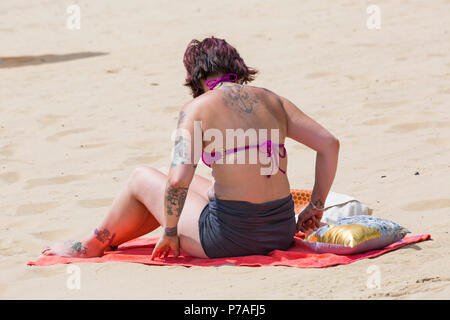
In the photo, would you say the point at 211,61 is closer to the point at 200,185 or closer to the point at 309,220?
the point at 200,185

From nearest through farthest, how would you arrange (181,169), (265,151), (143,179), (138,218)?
(181,169) → (265,151) → (143,179) → (138,218)

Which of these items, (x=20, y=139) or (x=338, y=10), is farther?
(x=338, y=10)

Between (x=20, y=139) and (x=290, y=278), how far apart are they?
12.9ft

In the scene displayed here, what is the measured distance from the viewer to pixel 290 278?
10.6 ft

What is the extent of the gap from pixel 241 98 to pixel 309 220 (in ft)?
2.62

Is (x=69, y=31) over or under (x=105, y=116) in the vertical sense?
over

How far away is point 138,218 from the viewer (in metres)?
3.89

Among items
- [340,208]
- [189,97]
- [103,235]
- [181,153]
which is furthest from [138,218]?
[189,97]

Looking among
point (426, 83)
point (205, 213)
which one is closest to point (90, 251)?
point (205, 213)

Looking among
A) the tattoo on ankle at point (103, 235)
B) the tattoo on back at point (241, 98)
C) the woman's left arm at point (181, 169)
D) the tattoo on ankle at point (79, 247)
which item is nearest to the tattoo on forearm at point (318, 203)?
the tattoo on back at point (241, 98)

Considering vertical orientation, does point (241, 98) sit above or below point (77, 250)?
above

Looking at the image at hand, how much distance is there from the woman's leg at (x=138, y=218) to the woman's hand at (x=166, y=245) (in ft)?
0.29

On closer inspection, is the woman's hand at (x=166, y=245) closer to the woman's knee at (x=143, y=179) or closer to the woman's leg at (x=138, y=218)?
the woman's leg at (x=138, y=218)
